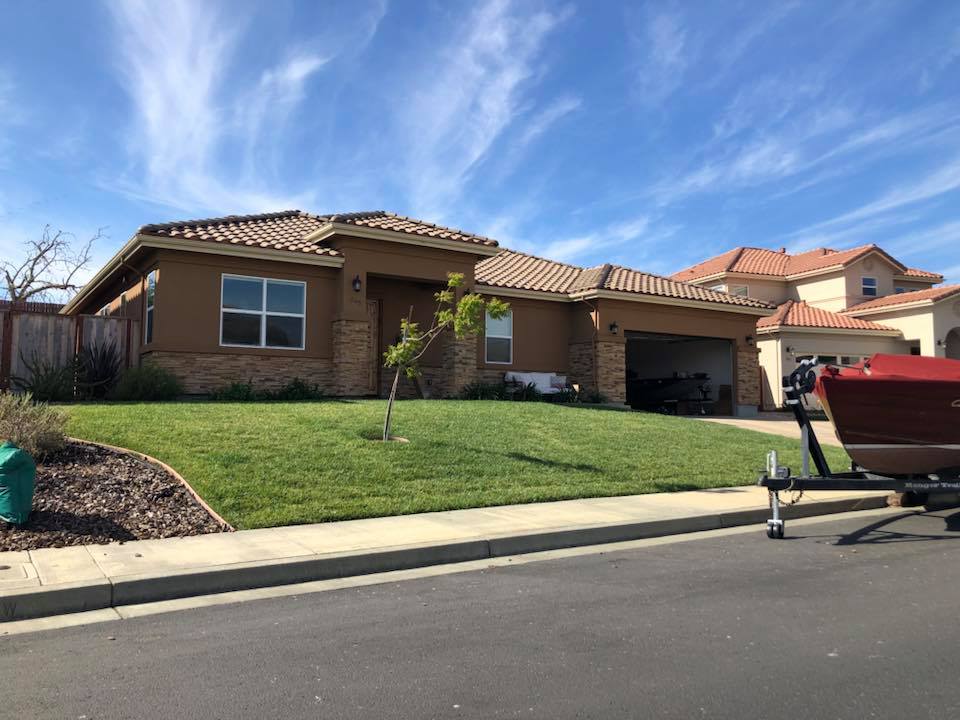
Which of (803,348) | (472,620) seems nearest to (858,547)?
(472,620)

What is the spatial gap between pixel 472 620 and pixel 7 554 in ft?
14.0

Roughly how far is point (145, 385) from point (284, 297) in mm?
3950

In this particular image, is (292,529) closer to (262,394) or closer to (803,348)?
(262,394)

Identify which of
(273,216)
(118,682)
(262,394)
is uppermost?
(273,216)

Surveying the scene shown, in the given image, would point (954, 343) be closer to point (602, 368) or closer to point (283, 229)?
point (602, 368)

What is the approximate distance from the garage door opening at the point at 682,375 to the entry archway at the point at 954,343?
13.3m

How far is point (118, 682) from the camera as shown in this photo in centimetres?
424

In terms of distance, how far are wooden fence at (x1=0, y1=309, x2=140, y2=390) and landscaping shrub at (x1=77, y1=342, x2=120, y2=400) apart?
9.7 inches

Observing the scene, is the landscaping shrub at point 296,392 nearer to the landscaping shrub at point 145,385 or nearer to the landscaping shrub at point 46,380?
the landscaping shrub at point 145,385

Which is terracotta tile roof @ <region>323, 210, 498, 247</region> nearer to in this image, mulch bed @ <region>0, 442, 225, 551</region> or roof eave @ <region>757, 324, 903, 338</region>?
mulch bed @ <region>0, 442, 225, 551</region>

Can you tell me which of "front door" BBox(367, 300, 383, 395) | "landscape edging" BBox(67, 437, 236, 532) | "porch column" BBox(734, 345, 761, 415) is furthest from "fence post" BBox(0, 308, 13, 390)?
"porch column" BBox(734, 345, 761, 415)

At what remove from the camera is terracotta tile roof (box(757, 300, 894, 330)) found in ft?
92.9

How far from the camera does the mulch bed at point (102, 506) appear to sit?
7.28 meters

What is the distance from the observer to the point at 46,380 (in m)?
14.3
